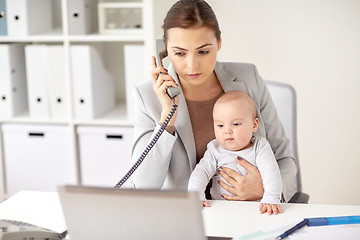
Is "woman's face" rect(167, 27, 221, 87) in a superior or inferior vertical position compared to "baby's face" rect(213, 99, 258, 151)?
superior

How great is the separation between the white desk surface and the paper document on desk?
0.11 feet

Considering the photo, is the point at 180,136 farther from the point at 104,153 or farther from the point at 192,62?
the point at 104,153

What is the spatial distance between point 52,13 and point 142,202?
8.99 ft

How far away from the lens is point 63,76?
3.15m

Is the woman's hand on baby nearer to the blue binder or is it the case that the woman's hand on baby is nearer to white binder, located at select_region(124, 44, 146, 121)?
white binder, located at select_region(124, 44, 146, 121)

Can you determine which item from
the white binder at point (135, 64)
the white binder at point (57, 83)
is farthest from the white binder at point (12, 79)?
the white binder at point (135, 64)

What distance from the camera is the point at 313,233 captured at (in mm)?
1320

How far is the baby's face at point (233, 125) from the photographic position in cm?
171

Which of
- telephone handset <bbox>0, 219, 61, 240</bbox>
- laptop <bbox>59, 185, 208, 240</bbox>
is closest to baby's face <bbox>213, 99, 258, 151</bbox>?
telephone handset <bbox>0, 219, 61, 240</bbox>

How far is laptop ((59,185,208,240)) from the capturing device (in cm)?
92

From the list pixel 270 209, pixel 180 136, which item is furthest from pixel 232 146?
pixel 270 209

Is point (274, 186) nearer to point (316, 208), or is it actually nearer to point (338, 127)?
point (316, 208)

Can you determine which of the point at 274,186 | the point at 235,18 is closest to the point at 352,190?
the point at 235,18

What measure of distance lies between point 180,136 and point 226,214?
0.43 m
